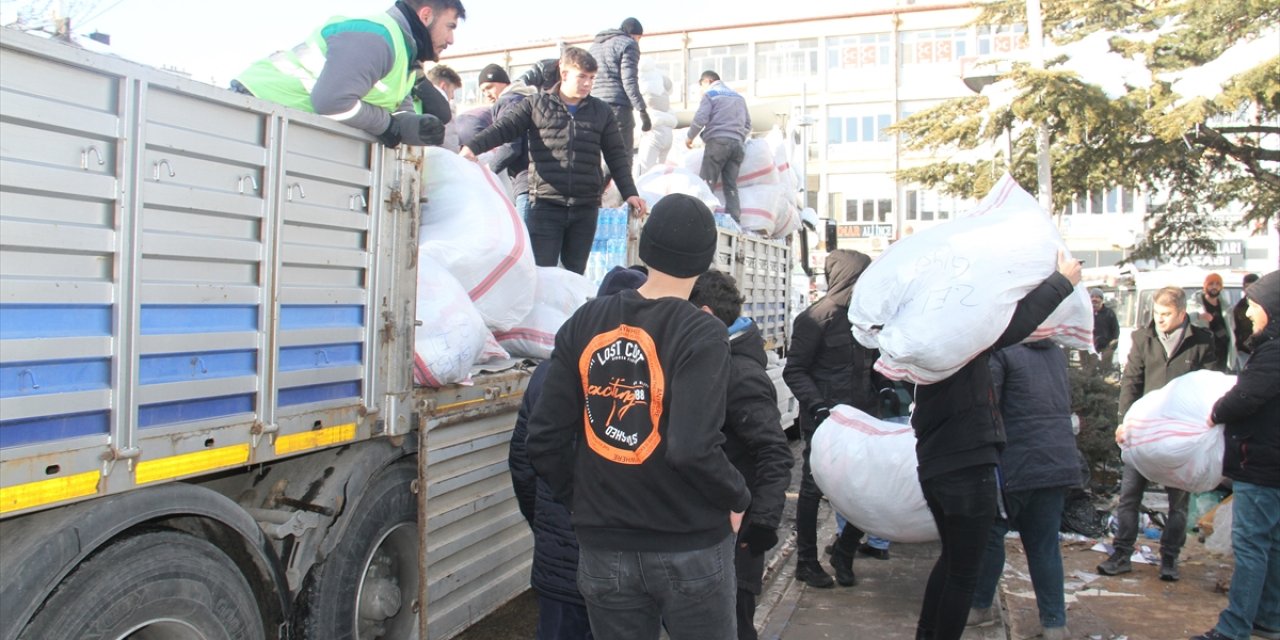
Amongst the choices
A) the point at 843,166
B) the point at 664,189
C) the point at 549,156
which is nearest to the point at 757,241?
the point at 664,189

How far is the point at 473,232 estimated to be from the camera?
382cm

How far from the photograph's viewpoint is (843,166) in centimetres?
4353

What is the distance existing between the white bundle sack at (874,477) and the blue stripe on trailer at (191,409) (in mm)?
2697

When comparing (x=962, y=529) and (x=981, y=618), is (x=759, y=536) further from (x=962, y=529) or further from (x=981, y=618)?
(x=981, y=618)

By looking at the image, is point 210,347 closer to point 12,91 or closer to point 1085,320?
point 12,91

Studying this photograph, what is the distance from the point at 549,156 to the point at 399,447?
253 centimetres

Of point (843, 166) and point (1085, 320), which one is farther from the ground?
point (843, 166)

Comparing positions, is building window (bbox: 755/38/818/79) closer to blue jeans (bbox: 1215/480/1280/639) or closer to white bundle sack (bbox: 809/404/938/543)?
white bundle sack (bbox: 809/404/938/543)

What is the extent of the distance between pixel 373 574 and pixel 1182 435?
3.98 meters

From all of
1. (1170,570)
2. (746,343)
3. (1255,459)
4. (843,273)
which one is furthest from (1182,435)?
(746,343)

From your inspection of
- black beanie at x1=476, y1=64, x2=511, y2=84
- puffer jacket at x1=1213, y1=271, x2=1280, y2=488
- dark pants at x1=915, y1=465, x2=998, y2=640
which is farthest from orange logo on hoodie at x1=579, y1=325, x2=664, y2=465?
black beanie at x1=476, y1=64, x2=511, y2=84

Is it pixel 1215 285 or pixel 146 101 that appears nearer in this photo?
pixel 146 101

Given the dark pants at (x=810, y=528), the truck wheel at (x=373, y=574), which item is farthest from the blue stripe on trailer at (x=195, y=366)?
the dark pants at (x=810, y=528)

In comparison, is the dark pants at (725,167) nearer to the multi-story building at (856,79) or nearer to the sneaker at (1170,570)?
the sneaker at (1170,570)
